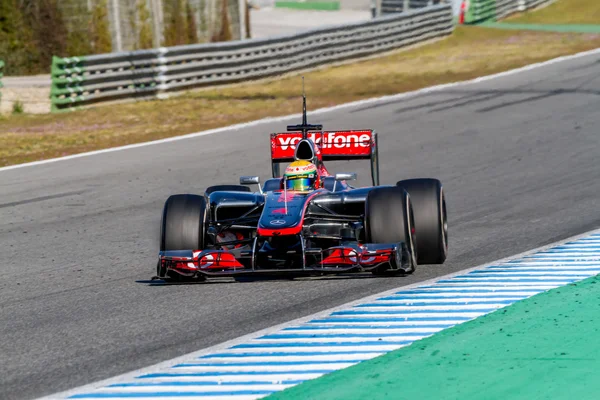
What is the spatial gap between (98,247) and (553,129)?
981 cm

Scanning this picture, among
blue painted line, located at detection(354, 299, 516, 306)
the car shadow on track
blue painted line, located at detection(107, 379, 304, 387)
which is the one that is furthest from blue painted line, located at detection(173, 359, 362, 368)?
the car shadow on track

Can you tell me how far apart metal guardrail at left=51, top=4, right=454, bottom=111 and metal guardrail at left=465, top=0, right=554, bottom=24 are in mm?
6550

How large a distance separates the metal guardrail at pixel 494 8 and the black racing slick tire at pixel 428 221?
102ft

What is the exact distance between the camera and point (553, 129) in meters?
18.2

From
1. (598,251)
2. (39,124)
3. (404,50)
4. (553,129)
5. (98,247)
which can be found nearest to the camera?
(598,251)

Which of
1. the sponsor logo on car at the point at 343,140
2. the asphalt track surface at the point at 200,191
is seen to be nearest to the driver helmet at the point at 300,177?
the asphalt track surface at the point at 200,191

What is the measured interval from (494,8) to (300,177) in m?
32.7

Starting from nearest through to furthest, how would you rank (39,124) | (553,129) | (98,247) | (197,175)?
1. (98,247)
2. (197,175)
3. (553,129)
4. (39,124)

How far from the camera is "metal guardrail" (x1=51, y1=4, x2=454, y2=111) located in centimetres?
2295

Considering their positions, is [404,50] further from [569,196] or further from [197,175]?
[569,196]

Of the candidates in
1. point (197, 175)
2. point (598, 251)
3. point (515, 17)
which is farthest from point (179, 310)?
Result: point (515, 17)

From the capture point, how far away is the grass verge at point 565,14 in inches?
1585

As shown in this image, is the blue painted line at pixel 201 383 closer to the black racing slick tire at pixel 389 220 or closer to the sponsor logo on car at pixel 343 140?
the black racing slick tire at pixel 389 220

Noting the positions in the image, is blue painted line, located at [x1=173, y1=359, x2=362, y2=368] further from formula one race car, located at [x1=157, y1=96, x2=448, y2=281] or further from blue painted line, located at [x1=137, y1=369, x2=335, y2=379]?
formula one race car, located at [x1=157, y1=96, x2=448, y2=281]
